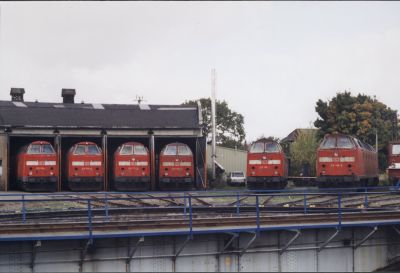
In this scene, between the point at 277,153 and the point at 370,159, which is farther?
the point at 370,159

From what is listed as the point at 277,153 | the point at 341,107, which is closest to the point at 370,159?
the point at 277,153

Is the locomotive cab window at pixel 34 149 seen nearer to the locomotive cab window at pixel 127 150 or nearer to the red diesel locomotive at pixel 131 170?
the red diesel locomotive at pixel 131 170

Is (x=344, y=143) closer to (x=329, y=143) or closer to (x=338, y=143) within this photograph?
(x=338, y=143)

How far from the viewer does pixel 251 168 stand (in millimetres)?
32844

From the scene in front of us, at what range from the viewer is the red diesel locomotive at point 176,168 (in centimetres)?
3359

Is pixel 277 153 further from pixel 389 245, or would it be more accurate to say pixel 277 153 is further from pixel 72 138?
pixel 389 245

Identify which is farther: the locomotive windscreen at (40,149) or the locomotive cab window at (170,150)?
the locomotive cab window at (170,150)

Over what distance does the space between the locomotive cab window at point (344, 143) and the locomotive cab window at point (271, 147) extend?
328 cm

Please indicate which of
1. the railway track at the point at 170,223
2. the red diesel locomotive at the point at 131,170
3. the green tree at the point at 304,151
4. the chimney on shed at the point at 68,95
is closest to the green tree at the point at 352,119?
the green tree at the point at 304,151

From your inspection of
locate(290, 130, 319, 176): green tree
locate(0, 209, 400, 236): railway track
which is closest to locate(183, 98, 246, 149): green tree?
locate(290, 130, 319, 176): green tree

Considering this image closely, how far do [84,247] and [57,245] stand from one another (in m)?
0.61

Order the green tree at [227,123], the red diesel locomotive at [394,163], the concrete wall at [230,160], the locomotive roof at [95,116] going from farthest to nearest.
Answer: the green tree at [227,123], the concrete wall at [230,160], the locomotive roof at [95,116], the red diesel locomotive at [394,163]

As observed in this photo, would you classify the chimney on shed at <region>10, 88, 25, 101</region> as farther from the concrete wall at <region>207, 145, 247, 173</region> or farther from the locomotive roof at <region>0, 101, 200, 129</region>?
the concrete wall at <region>207, 145, 247, 173</region>

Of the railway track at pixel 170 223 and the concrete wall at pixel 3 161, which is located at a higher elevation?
the concrete wall at pixel 3 161
